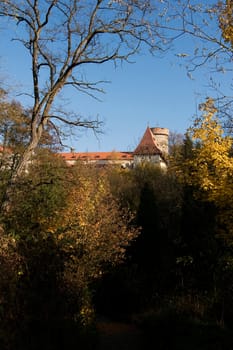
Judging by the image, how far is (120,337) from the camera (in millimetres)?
12172

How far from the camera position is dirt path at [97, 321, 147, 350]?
1099 cm

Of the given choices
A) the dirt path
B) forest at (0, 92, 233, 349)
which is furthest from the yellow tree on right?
the dirt path

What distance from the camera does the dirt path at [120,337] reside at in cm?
1099

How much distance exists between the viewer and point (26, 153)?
9586 millimetres

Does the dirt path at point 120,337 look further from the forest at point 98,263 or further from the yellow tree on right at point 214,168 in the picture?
the yellow tree on right at point 214,168

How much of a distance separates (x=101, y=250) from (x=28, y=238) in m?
2.12

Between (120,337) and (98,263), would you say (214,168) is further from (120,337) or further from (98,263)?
(120,337)

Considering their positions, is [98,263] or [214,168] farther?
[98,263]

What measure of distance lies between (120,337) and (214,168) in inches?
260

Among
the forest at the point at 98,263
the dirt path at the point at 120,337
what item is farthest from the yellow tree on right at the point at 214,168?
the dirt path at the point at 120,337

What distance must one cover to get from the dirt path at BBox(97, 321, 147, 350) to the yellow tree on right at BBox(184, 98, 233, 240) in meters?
4.67

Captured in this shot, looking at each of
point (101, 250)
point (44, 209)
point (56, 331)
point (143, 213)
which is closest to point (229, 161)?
point (101, 250)

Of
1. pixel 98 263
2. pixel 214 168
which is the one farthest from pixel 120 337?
pixel 214 168

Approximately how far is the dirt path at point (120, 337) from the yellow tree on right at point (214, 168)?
15.3ft
